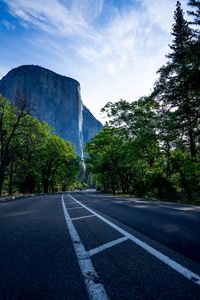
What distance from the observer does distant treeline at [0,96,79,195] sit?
28.6 metres

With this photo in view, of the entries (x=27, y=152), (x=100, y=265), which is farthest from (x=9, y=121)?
(x=100, y=265)

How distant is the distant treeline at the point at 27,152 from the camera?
2858cm

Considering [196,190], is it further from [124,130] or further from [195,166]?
[124,130]

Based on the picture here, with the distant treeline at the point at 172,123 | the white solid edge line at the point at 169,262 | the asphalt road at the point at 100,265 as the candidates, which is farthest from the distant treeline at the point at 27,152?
the white solid edge line at the point at 169,262

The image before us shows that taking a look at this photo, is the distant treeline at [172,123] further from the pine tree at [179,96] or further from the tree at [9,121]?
the tree at [9,121]

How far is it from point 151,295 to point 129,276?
54 centimetres

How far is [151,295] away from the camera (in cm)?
229

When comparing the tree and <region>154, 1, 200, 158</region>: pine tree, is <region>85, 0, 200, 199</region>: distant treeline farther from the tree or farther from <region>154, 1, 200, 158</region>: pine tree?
the tree

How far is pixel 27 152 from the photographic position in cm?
3053

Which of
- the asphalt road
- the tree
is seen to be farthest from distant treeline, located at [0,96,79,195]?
the asphalt road

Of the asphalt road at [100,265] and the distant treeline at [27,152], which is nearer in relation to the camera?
the asphalt road at [100,265]

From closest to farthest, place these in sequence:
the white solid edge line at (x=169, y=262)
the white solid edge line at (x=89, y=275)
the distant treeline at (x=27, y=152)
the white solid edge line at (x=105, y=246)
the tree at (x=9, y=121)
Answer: the white solid edge line at (x=89, y=275) < the white solid edge line at (x=169, y=262) < the white solid edge line at (x=105, y=246) < the tree at (x=9, y=121) < the distant treeline at (x=27, y=152)

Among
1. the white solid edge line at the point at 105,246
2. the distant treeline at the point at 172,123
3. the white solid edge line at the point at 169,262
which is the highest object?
the distant treeline at the point at 172,123

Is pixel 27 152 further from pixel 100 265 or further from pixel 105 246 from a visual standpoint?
pixel 100 265
